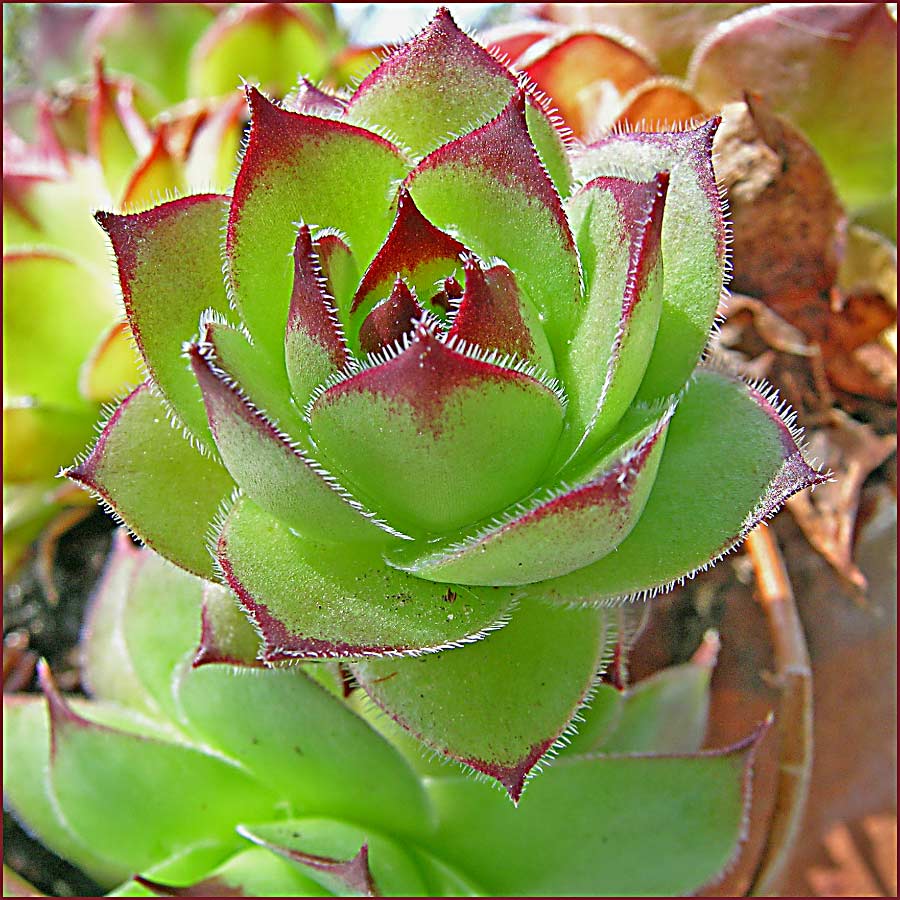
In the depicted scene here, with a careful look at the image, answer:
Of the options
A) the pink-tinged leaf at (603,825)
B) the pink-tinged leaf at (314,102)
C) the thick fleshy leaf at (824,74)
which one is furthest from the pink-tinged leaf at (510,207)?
the thick fleshy leaf at (824,74)

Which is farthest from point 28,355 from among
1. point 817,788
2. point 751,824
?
point 817,788

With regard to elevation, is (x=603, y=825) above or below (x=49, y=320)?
below

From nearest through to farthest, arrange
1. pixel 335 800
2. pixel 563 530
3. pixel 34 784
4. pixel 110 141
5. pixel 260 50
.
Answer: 1. pixel 563 530
2. pixel 335 800
3. pixel 34 784
4. pixel 110 141
5. pixel 260 50

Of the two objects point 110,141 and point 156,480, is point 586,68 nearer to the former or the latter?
point 110,141

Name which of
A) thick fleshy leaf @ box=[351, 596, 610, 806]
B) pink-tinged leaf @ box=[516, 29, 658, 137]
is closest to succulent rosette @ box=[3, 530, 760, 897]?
thick fleshy leaf @ box=[351, 596, 610, 806]

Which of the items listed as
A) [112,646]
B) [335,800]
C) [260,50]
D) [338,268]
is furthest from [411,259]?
[260,50]

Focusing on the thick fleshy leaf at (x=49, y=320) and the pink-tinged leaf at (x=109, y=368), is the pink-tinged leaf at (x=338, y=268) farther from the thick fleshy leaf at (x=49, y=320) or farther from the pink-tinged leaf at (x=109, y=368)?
the thick fleshy leaf at (x=49, y=320)

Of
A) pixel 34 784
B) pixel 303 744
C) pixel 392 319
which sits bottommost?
pixel 34 784
